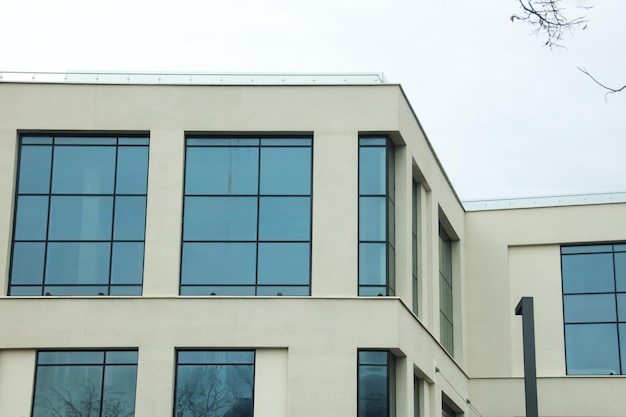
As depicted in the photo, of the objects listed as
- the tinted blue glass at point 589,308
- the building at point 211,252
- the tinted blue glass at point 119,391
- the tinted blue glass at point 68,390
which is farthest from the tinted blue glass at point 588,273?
the tinted blue glass at point 68,390

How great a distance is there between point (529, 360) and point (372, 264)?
18.2 metres

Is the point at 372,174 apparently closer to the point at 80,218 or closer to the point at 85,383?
the point at 80,218

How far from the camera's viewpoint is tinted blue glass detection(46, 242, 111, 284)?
34.6m

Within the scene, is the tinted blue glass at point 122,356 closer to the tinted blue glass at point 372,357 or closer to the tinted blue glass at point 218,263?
the tinted blue glass at point 218,263

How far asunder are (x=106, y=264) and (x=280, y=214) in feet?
17.6

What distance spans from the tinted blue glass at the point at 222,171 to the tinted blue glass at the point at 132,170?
51.5 inches

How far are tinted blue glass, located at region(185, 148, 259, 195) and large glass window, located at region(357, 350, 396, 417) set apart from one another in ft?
20.0

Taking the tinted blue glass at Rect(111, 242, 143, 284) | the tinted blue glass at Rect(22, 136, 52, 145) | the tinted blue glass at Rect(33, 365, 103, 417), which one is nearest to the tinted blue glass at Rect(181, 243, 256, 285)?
the tinted blue glass at Rect(111, 242, 143, 284)

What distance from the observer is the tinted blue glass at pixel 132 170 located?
35.4 m

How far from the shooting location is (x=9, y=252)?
34.8 metres

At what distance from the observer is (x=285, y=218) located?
35.1m

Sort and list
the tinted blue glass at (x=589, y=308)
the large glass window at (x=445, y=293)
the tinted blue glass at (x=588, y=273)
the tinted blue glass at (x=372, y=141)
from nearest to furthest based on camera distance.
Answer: the tinted blue glass at (x=372, y=141) < the large glass window at (x=445, y=293) < the tinted blue glass at (x=589, y=308) < the tinted blue glass at (x=588, y=273)

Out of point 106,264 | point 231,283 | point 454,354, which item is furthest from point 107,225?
point 454,354

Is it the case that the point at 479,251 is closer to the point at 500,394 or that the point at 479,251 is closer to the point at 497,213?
the point at 497,213
